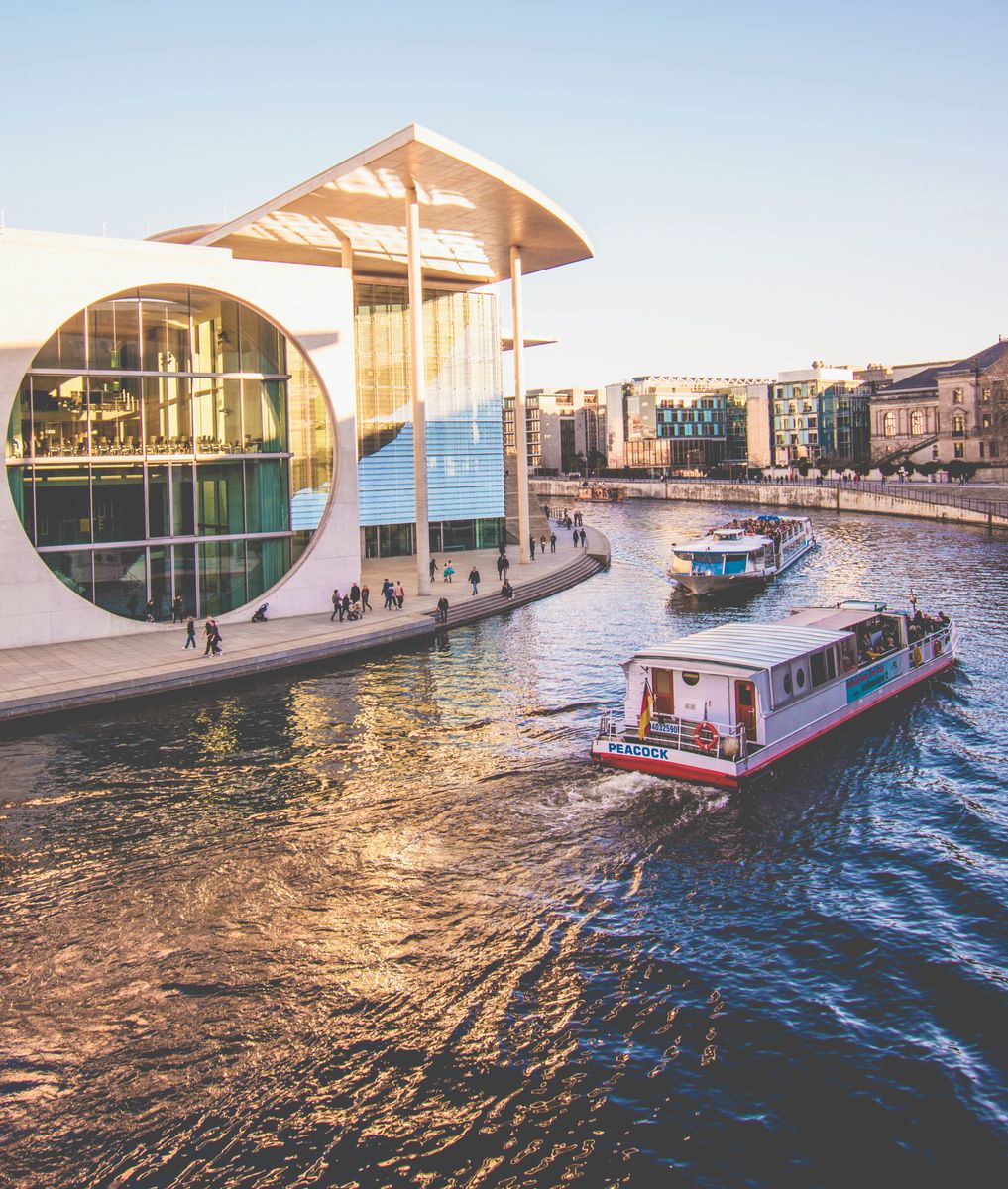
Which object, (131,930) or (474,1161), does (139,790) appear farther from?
(474,1161)

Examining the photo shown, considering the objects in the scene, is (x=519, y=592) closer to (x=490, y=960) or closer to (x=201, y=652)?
(x=201, y=652)

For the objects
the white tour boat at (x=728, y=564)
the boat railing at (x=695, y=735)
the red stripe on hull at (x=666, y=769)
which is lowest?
→ the red stripe on hull at (x=666, y=769)

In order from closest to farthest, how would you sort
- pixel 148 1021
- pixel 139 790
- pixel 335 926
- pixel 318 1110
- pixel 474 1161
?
pixel 474 1161 < pixel 318 1110 < pixel 148 1021 < pixel 335 926 < pixel 139 790

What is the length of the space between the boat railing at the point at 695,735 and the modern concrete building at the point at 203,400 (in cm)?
2078

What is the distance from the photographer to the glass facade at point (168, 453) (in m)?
34.8

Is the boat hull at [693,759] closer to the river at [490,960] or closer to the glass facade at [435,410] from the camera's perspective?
the river at [490,960]

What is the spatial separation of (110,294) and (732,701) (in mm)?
24785

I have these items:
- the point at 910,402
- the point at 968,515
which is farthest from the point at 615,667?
the point at 910,402

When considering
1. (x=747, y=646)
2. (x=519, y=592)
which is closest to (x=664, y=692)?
(x=747, y=646)

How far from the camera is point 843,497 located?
10756 centimetres

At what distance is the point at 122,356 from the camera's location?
35.9 m

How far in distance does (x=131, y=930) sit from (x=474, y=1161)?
719 cm

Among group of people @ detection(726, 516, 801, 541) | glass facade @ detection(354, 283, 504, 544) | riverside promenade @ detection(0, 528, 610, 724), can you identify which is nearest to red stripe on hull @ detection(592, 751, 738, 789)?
riverside promenade @ detection(0, 528, 610, 724)

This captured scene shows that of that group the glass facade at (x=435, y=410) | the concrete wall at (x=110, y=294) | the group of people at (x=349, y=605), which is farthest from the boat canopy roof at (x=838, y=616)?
the glass facade at (x=435, y=410)
